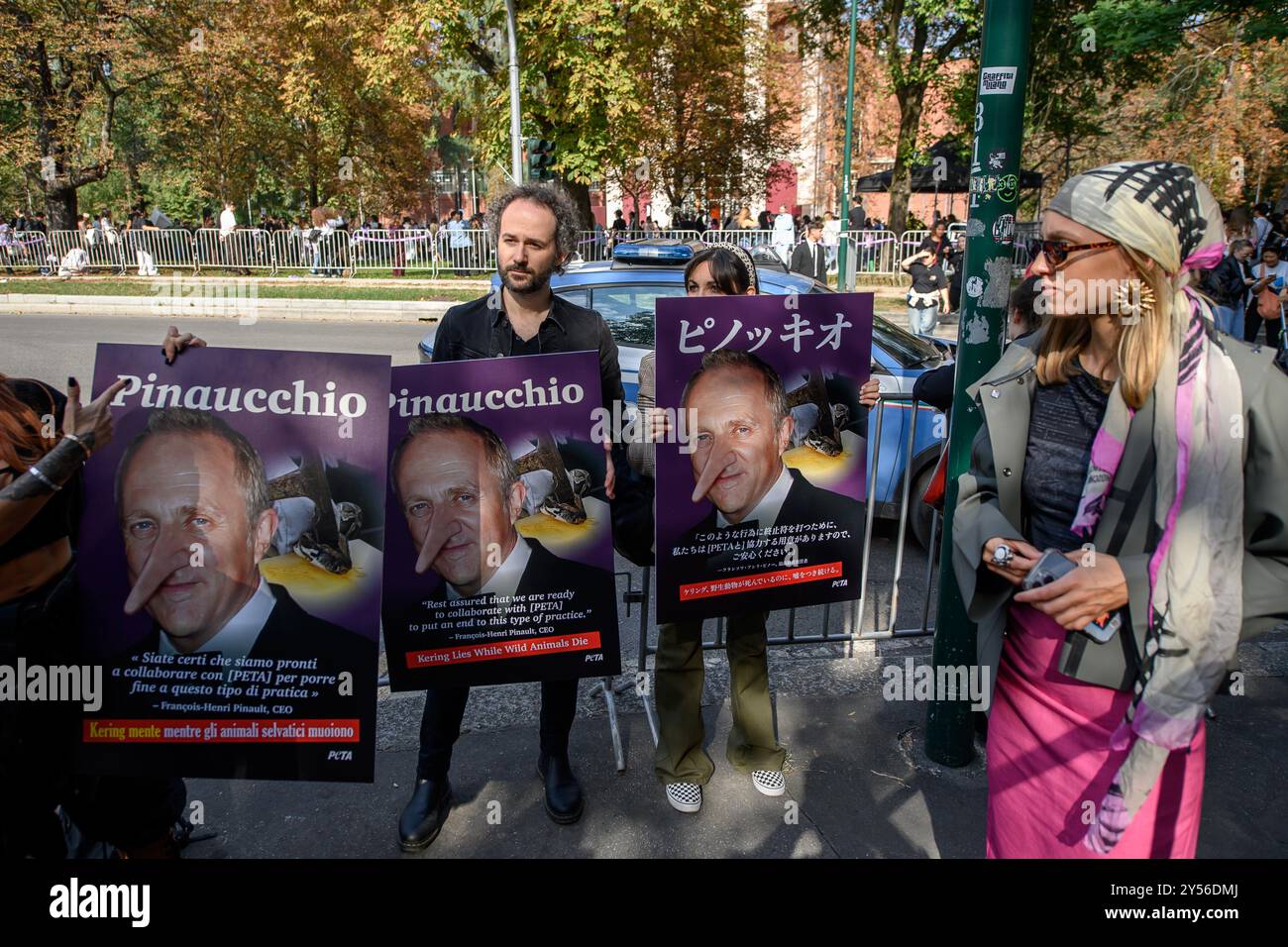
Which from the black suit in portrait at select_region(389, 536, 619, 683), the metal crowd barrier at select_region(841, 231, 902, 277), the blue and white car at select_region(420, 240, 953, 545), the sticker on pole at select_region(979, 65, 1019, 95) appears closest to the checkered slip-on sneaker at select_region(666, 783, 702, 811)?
the black suit in portrait at select_region(389, 536, 619, 683)

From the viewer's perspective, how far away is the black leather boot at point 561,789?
3.12 m

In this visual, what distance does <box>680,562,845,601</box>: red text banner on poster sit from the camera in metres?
3.09

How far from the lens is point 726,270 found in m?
3.21

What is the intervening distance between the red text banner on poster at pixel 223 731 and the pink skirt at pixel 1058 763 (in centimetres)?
181

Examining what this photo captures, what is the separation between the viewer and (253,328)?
54.5 feet

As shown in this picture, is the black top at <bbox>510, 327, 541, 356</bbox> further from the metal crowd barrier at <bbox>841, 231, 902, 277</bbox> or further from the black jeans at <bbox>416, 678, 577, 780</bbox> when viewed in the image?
the metal crowd barrier at <bbox>841, 231, 902, 277</bbox>

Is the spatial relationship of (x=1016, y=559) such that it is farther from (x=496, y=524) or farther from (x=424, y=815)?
(x=424, y=815)

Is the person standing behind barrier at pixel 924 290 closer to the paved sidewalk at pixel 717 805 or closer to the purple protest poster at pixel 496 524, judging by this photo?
the paved sidewalk at pixel 717 805

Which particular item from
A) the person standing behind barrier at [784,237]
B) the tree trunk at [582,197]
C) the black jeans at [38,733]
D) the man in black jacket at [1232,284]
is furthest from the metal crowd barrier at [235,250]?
the black jeans at [38,733]

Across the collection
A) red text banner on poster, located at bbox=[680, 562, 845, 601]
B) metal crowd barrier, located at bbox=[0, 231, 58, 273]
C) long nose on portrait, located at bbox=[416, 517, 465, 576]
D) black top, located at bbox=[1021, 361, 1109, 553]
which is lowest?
red text banner on poster, located at bbox=[680, 562, 845, 601]

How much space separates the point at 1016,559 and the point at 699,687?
1.55 metres

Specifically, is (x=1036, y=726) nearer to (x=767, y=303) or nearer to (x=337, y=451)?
(x=767, y=303)

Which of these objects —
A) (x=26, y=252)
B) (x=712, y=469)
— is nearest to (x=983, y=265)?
(x=712, y=469)

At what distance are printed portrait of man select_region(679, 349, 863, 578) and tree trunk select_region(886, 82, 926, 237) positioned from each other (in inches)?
939
